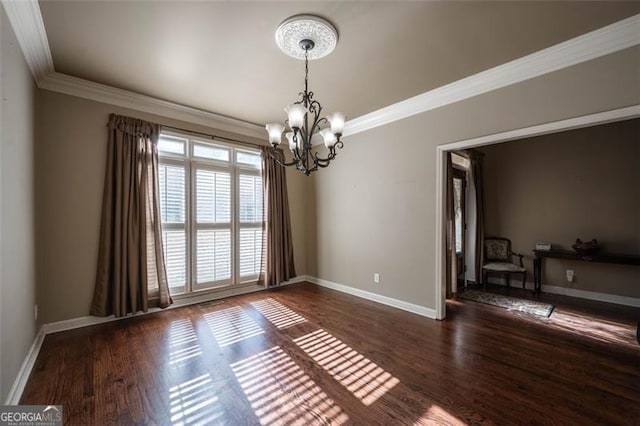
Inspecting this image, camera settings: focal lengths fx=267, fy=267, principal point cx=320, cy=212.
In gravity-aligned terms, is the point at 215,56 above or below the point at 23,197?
above

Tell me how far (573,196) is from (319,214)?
4273mm

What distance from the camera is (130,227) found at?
3336mm

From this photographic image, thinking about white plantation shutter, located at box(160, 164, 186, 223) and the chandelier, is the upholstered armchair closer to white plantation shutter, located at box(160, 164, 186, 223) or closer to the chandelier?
the chandelier

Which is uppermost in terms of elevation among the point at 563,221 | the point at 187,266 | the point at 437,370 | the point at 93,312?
the point at 563,221

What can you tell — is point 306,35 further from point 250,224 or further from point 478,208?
point 478,208

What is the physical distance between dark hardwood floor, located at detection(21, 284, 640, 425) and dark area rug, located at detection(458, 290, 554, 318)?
7.7 inches

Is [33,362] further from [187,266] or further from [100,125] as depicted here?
[100,125]

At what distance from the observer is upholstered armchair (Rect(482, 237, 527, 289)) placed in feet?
15.2

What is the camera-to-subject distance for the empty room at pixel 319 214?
1987 millimetres

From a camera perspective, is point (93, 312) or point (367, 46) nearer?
point (367, 46)

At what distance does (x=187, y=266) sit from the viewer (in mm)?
3922

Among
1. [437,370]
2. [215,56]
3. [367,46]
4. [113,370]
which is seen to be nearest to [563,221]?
[437,370]

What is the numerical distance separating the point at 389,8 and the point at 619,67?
205 centimetres

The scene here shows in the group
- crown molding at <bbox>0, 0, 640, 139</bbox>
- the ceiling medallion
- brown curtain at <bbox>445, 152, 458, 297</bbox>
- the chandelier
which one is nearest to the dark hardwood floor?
brown curtain at <bbox>445, 152, 458, 297</bbox>
